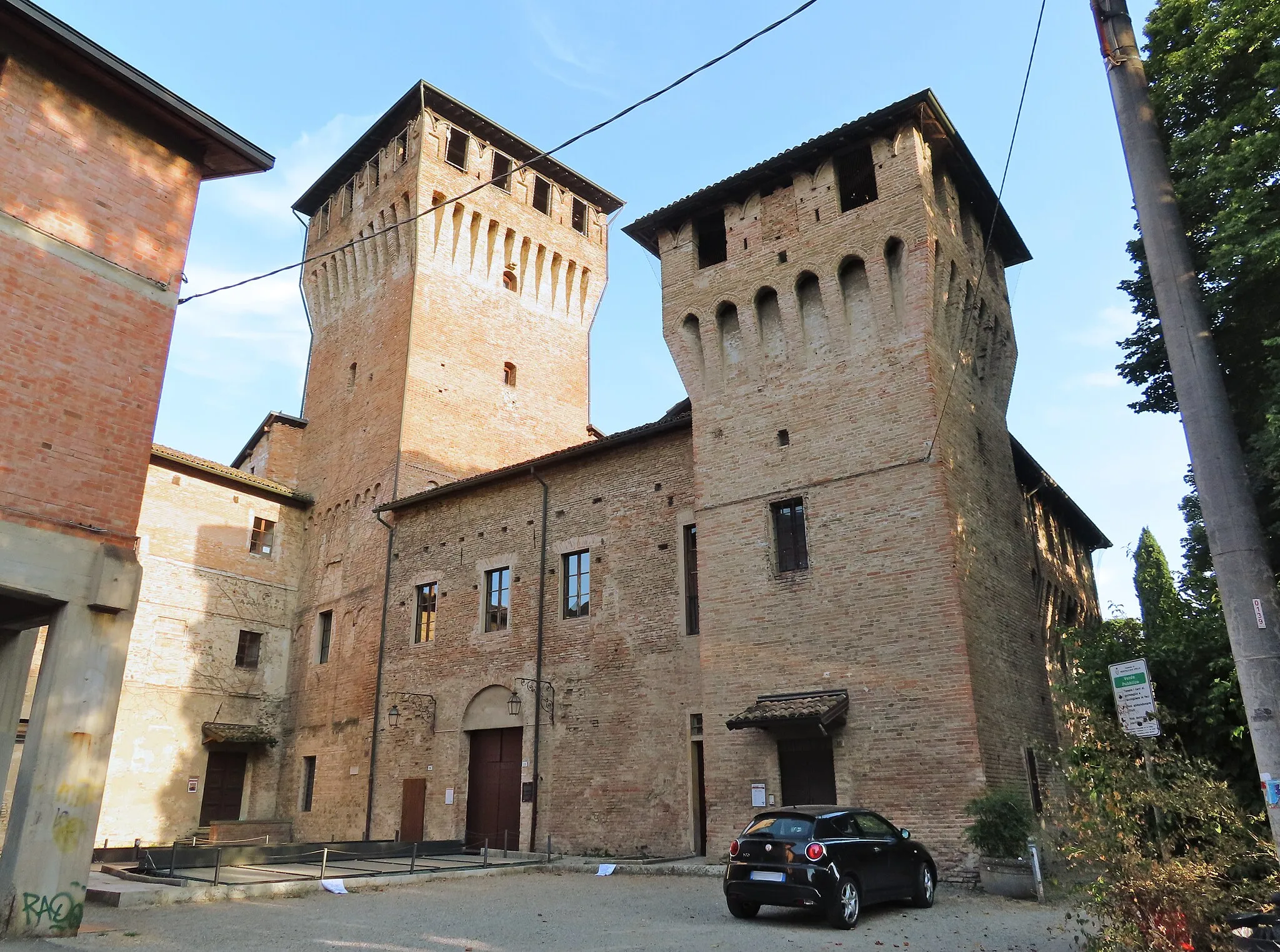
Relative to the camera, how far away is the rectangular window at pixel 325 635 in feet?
87.7

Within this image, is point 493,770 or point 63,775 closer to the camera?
point 63,775

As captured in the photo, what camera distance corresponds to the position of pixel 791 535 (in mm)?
16828

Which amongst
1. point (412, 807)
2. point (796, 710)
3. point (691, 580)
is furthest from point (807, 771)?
point (412, 807)

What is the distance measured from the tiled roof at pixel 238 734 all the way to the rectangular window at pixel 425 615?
623 cm

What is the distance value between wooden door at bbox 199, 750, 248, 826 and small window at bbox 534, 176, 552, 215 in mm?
21314

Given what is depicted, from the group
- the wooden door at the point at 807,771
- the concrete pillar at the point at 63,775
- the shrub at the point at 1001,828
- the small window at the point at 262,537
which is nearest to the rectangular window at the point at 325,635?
the small window at the point at 262,537

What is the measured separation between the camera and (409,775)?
22.5 meters

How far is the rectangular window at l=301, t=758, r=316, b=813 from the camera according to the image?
25.4 meters

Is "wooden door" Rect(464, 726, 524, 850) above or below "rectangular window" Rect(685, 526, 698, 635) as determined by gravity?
below

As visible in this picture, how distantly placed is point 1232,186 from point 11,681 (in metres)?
17.4

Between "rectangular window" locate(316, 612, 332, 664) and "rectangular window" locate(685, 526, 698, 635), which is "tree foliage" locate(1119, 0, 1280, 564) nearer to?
"rectangular window" locate(685, 526, 698, 635)

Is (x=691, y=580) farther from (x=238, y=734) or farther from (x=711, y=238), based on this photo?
(x=238, y=734)

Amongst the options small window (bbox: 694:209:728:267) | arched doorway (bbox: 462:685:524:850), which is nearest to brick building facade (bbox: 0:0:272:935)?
small window (bbox: 694:209:728:267)

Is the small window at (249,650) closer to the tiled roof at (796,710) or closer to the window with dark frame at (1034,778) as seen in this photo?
the tiled roof at (796,710)
